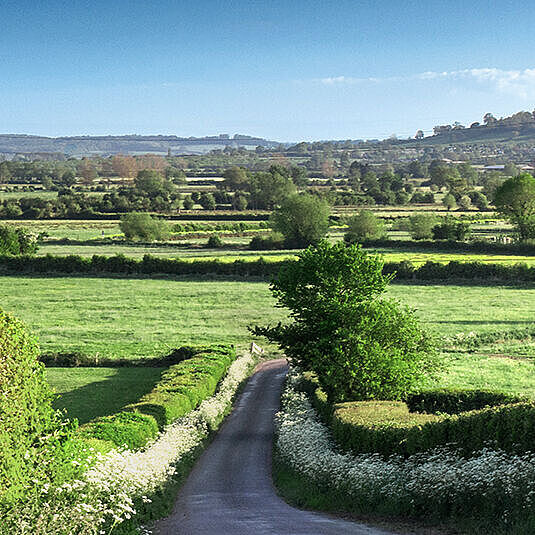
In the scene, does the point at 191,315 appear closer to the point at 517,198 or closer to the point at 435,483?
the point at 435,483

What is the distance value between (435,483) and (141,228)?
364 feet

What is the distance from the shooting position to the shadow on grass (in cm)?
3850

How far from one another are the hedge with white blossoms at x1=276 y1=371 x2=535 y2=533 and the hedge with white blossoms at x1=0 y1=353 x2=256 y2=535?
16.6 ft

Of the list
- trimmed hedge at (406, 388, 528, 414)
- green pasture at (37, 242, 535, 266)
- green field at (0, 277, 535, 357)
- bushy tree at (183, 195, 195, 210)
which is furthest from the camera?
bushy tree at (183, 195, 195, 210)

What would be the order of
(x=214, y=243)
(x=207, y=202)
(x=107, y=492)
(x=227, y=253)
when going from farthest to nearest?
1. (x=207, y=202)
2. (x=214, y=243)
3. (x=227, y=253)
4. (x=107, y=492)

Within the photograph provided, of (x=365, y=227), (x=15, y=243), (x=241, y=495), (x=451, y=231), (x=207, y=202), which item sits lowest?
(x=241, y=495)

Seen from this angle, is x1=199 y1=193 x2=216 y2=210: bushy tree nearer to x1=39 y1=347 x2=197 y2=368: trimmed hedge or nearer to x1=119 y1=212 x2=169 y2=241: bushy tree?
x1=119 y1=212 x2=169 y2=241: bushy tree

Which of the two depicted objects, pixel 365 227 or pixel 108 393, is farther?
pixel 365 227

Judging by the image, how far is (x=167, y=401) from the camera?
113ft

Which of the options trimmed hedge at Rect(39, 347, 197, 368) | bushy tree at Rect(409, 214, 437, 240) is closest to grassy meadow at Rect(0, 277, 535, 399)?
trimmed hedge at Rect(39, 347, 197, 368)

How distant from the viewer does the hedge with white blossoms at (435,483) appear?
15562 mm

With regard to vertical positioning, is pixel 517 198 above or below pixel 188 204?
above

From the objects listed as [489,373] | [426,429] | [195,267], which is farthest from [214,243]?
[426,429]

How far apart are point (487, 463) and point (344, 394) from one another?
1569cm
